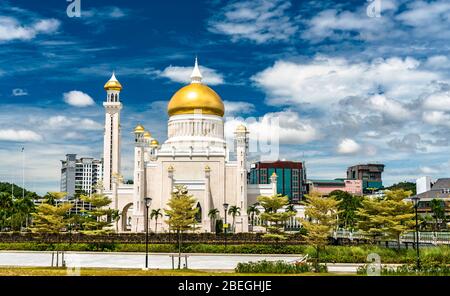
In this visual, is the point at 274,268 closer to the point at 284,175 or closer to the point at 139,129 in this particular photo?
the point at 139,129

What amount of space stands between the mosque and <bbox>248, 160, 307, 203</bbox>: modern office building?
200 ft

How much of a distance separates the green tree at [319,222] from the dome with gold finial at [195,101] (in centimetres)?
2993

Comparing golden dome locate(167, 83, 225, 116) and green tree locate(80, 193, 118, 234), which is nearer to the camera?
green tree locate(80, 193, 118, 234)

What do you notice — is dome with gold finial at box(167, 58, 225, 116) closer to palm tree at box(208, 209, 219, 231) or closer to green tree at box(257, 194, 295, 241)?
palm tree at box(208, 209, 219, 231)

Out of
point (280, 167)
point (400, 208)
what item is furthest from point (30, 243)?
point (280, 167)

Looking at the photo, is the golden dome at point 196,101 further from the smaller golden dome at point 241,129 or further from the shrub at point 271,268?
the shrub at point 271,268

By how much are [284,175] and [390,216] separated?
92896 millimetres

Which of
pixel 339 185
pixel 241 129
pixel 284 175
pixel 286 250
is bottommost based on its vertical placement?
pixel 286 250

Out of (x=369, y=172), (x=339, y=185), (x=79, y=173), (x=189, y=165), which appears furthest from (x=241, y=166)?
(x=79, y=173)

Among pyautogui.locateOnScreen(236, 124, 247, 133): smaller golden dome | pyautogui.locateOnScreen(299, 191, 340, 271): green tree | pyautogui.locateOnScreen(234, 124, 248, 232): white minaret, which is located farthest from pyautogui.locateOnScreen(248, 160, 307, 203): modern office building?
pyautogui.locateOnScreen(299, 191, 340, 271): green tree

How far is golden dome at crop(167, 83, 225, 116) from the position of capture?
199 feet

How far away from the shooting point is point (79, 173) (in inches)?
6270

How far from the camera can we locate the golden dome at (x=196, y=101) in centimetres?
6062
